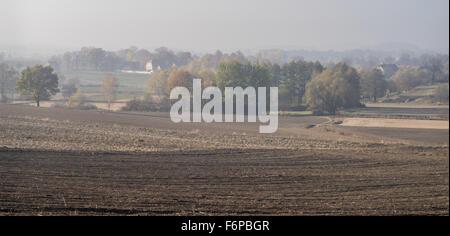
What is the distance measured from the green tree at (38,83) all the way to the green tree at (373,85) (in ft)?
56.3

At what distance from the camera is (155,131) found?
18.4 meters

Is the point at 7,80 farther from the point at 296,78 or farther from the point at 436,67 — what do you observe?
the point at 436,67

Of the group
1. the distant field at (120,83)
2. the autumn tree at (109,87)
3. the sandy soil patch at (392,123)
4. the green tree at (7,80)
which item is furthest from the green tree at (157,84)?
the sandy soil patch at (392,123)

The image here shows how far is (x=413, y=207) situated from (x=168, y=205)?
14.2ft

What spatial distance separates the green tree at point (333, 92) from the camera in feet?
70.4

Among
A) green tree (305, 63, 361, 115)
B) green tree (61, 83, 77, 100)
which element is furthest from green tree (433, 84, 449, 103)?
green tree (61, 83, 77, 100)

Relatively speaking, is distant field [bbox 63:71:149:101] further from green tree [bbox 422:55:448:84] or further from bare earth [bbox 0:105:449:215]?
green tree [bbox 422:55:448:84]

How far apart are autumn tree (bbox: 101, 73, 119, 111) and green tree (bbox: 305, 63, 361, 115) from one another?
44.9ft

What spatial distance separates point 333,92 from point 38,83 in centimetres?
1660

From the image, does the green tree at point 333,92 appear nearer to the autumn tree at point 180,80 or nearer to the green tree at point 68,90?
the autumn tree at point 180,80

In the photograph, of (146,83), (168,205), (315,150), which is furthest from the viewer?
(146,83)

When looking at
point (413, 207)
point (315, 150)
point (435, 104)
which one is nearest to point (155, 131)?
point (315, 150)

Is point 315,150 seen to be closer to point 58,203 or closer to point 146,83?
point 58,203

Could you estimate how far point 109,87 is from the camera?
96.3 feet
